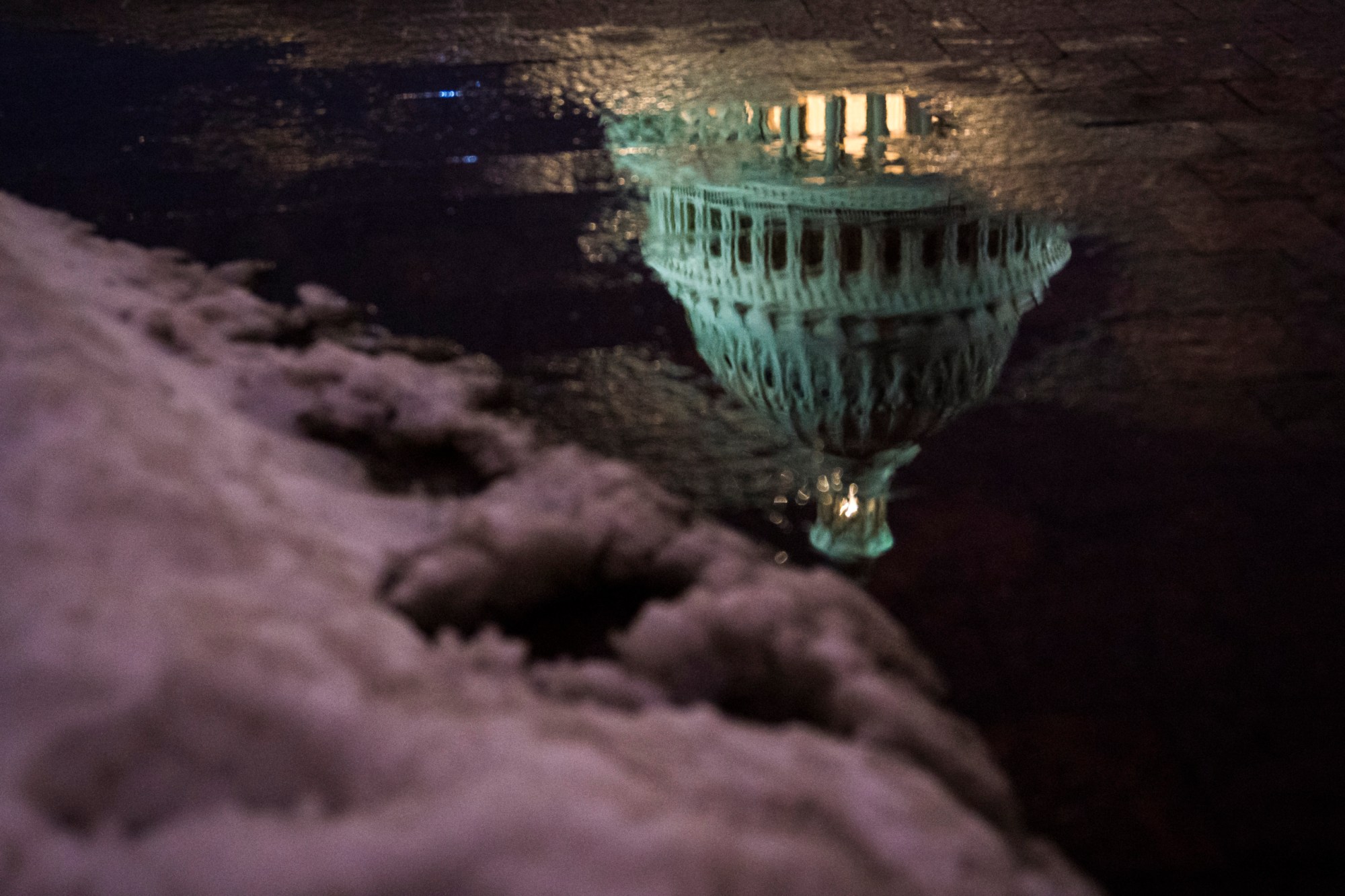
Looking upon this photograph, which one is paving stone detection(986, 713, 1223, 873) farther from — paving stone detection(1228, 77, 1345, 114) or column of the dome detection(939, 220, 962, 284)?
paving stone detection(1228, 77, 1345, 114)

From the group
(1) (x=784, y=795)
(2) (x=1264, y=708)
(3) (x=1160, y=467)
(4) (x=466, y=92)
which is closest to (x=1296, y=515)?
(3) (x=1160, y=467)

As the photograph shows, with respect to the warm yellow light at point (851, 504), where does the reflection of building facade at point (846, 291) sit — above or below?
above

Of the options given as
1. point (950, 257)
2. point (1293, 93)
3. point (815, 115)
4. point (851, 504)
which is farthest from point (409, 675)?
point (1293, 93)

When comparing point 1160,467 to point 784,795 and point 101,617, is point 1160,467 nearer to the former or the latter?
point 784,795

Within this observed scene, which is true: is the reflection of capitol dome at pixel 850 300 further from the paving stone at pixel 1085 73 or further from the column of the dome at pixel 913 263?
the paving stone at pixel 1085 73

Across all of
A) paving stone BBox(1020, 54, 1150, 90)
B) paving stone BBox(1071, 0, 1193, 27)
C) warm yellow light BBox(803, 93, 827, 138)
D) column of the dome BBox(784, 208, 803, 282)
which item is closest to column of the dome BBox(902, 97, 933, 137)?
warm yellow light BBox(803, 93, 827, 138)

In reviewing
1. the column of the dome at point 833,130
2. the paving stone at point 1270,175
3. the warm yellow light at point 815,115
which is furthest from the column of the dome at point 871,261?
the paving stone at point 1270,175

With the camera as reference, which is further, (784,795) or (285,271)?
(285,271)
